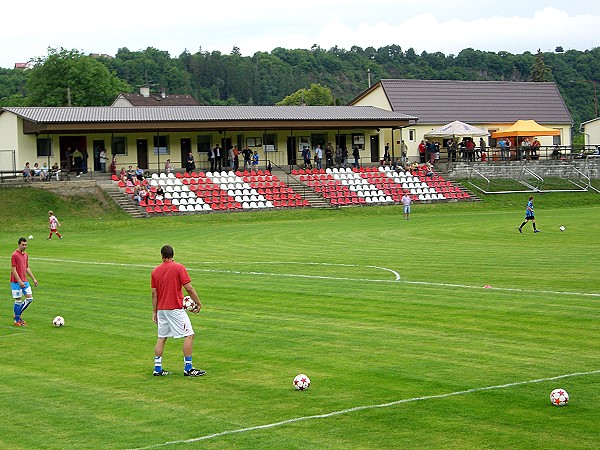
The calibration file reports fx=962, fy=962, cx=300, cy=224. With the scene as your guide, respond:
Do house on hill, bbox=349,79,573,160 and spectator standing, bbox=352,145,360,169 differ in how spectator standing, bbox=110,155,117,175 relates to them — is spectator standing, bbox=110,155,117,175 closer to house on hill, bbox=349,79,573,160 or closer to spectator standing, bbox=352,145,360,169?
spectator standing, bbox=352,145,360,169

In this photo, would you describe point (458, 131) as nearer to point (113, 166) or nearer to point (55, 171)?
point (113, 166)

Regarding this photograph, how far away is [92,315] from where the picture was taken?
2183cm

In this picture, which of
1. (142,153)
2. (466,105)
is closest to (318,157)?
(142,153)

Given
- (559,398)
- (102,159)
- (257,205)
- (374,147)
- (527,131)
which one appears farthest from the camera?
(374,147)

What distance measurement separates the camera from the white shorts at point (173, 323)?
47.9ft

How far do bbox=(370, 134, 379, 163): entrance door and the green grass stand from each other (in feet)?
141

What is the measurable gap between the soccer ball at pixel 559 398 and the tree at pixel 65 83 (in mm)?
106927

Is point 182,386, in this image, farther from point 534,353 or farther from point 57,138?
point 57,138

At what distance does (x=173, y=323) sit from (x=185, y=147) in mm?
59929

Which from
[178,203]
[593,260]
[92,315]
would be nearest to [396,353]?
[92,315]

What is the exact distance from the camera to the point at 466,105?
87.4 metres

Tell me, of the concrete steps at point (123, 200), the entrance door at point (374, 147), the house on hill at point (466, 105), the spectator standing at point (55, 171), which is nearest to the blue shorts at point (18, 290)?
the concrete steps at point (123, 200)

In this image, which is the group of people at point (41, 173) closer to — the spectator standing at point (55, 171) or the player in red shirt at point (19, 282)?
the spectator standing at point (55, 171)

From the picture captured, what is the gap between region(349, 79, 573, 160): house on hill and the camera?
83.6 m
